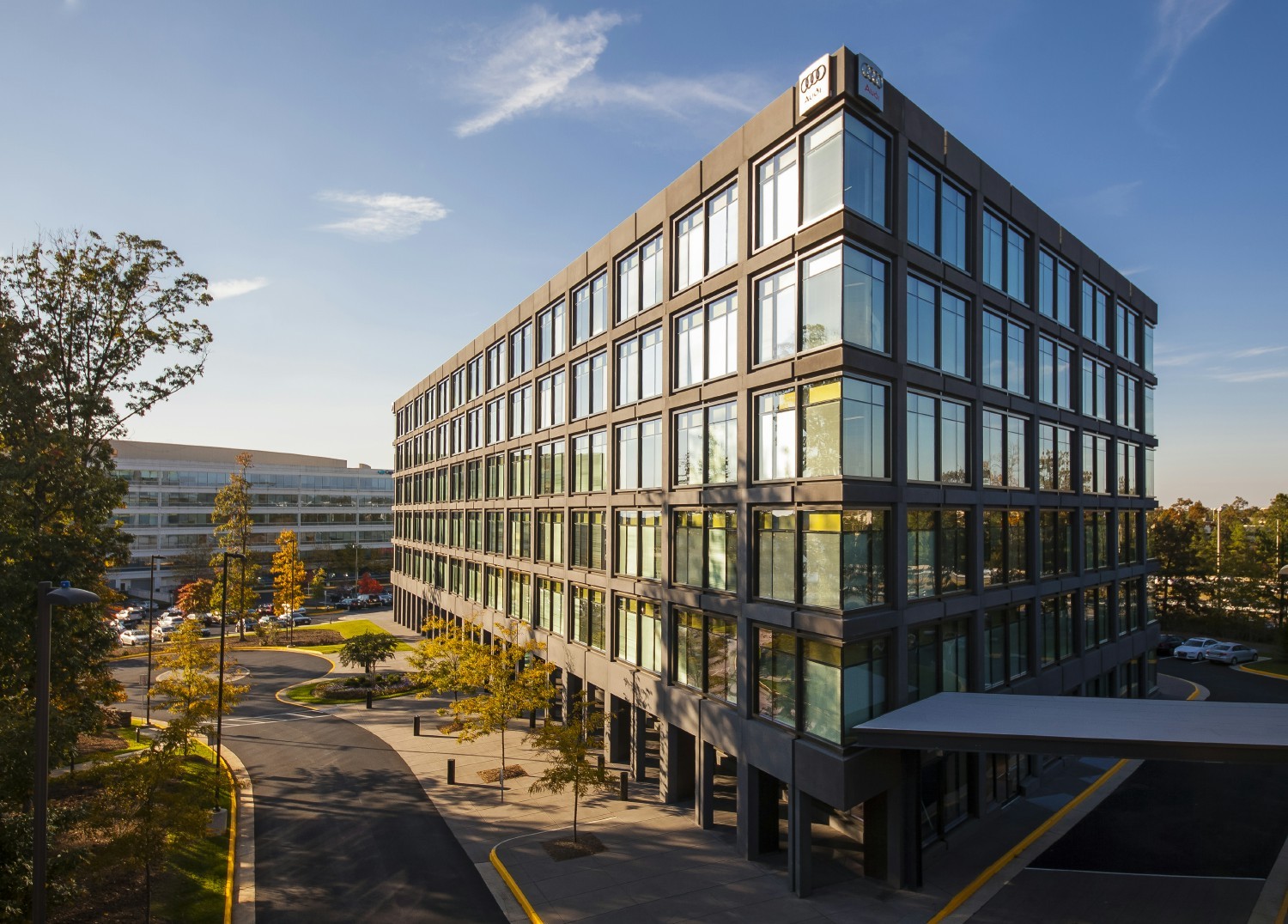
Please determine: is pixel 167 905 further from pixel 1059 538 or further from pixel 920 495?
pixel 1059 538

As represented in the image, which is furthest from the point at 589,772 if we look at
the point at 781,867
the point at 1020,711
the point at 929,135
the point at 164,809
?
the point at 929,135

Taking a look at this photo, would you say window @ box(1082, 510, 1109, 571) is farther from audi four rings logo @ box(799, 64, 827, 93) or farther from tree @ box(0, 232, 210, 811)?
tree @ box(0, 232, 210, 811)

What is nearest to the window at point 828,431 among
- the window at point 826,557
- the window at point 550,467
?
the window at point 826,557

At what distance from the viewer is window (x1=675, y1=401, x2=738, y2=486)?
23.0 meters

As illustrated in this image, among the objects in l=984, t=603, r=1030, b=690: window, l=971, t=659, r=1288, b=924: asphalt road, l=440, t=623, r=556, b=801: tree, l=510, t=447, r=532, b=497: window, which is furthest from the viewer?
l=510, t=447, r=532, b=497: window

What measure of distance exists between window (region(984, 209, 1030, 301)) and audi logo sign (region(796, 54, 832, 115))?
8395 millimetres

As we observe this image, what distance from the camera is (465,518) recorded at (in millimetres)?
49344

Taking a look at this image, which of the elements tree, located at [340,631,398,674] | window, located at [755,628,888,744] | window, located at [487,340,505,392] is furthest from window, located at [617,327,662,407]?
tree, located at [340,631,398,674]

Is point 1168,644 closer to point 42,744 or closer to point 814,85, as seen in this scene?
point 814,85

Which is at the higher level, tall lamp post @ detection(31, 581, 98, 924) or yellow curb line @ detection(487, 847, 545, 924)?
tall lamp post @ detection(31, 581, 98, 924)

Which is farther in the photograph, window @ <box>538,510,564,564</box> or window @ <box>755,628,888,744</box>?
window @ <box>538,510,564,564</box>

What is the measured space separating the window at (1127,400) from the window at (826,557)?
21.2m

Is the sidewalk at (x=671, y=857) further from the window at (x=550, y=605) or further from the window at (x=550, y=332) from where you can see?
the window at (x=550, y=332)

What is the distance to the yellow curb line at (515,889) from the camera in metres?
17.6
